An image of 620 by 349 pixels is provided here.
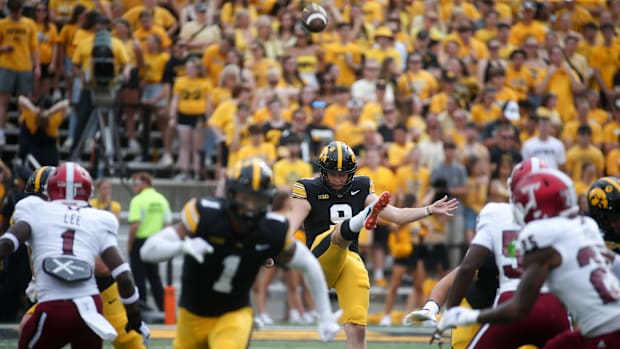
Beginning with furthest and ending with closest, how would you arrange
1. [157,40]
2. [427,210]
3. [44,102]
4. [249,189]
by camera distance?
[157,40], [44,102], [427,210], [249,189]

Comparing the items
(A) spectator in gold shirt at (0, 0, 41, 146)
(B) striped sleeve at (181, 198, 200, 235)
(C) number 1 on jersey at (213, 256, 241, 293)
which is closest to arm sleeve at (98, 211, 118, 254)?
(B) striped sleeve at (181, 198, 200, 235)

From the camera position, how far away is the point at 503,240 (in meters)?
6.67

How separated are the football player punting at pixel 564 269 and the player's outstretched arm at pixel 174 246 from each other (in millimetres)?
1453

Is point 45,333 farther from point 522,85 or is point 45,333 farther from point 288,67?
point 522,85

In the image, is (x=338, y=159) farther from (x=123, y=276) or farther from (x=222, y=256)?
(x=222, y=256)

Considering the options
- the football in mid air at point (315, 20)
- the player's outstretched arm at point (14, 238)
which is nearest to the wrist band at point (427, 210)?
the player's outstretched arm at point (14, 238)

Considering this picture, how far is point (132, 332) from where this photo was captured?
26.3ft

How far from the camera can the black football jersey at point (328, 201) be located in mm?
9023

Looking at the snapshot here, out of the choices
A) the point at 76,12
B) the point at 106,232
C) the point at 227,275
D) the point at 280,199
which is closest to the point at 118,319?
the point at 106,232

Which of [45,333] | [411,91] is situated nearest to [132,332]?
[45,333]

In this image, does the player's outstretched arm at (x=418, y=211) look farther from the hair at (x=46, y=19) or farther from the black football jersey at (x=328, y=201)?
the hair at (x=46, y=19)

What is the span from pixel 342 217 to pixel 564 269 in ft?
10.7

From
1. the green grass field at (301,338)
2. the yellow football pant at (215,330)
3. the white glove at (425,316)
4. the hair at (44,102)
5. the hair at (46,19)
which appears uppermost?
the hair at (46,19)

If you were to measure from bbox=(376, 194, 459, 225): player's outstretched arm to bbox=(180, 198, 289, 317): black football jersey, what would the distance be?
2.09 meters
